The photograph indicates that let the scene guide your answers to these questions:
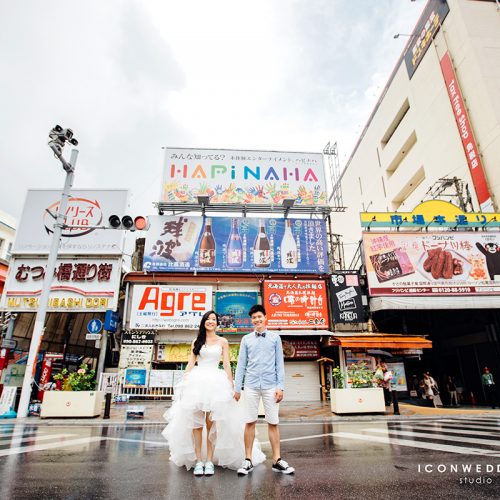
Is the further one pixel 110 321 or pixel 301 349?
pixel 301 349

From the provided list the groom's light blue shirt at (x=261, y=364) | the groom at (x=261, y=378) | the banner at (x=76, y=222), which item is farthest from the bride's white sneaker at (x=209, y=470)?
the banner at (x=76, y=222)

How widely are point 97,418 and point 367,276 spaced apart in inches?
516

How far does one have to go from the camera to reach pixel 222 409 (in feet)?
12.4

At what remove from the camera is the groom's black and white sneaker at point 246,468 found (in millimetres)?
3475

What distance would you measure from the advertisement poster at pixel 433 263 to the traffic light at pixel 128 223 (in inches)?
445

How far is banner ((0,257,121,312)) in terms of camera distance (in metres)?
16.2

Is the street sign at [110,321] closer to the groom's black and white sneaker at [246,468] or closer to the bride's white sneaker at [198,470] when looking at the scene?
the bride's white sneaker at [198,470]

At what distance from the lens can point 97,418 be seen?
10.2 metres

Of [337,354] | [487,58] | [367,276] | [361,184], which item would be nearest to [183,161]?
[367,276]

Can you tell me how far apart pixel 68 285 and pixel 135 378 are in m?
5.53

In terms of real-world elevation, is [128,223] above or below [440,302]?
above

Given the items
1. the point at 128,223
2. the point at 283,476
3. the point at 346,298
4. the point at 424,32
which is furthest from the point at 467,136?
the point at 283,476

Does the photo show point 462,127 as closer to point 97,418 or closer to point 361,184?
point 361,184

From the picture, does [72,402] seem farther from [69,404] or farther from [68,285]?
[68,285]
